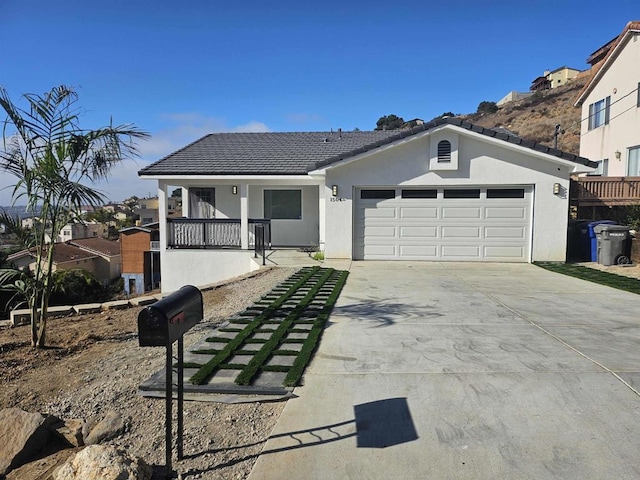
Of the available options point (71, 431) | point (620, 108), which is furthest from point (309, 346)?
point (620, 108)

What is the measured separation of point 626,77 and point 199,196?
19.1 metres

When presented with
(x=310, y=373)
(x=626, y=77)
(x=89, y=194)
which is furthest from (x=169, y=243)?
(x=626, y=77)

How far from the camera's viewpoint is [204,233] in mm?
13703

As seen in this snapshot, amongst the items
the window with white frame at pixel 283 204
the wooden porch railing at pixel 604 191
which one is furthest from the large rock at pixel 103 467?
the wooden porch railing at pixel 604 191

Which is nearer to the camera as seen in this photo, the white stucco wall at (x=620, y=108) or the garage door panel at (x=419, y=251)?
the garage door panel at (x=419, y=251)

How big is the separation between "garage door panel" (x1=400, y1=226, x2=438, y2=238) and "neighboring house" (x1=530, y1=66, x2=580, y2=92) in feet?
264

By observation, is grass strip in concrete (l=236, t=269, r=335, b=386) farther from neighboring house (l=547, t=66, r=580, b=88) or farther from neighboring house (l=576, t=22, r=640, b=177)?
neighboring house (l=547, t=66, r=580, b=88)

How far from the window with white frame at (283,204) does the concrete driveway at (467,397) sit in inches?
346

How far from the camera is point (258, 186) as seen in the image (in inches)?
615

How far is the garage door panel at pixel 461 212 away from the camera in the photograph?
12.8 meters

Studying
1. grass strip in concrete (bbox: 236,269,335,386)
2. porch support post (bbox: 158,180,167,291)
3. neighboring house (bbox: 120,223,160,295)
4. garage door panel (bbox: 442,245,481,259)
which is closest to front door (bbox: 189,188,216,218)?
porch support post (bbox: 158,180,167,291)

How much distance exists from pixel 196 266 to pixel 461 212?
801 cm

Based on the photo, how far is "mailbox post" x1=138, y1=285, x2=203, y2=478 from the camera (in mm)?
2590

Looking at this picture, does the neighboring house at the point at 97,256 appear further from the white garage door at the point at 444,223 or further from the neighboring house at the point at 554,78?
the neighboring house at the point at 554,78
